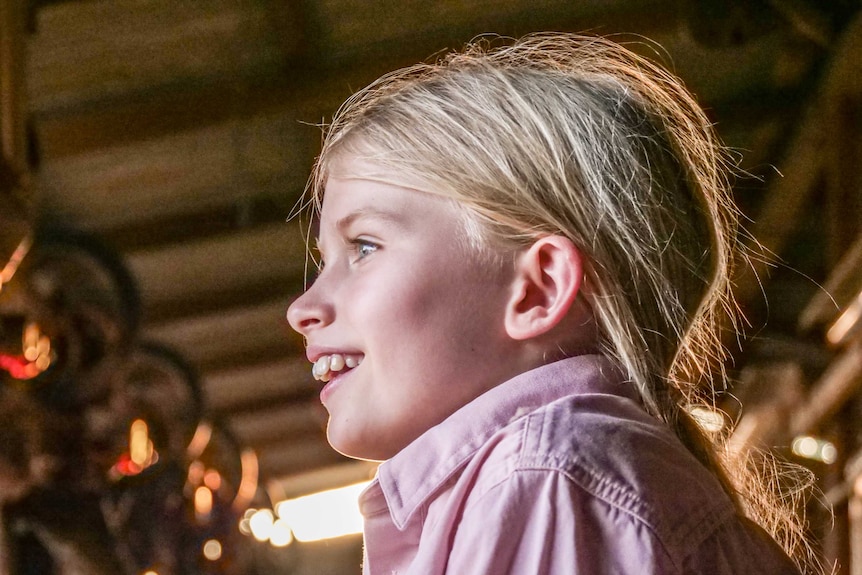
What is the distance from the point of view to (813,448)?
17.6 feet

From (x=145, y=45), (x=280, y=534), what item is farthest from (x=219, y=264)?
(x=280, y=534)

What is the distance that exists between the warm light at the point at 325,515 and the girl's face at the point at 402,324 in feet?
34.2

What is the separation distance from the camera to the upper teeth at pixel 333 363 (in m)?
0.90

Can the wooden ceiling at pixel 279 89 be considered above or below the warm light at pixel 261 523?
above

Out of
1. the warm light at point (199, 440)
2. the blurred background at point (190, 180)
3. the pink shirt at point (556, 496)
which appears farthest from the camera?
the warm light at point (199, 440)

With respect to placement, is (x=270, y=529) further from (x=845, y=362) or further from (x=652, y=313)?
(x=652, y=313)

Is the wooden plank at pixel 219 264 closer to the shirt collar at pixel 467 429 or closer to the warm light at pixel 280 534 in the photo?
the warm light at pixel 280 534

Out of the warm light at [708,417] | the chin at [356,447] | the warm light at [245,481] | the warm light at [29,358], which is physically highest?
the chin at [356,447]

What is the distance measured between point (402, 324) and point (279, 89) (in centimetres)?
327

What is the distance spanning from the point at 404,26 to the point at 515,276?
10.5ft

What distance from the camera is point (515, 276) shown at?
88 centimetres

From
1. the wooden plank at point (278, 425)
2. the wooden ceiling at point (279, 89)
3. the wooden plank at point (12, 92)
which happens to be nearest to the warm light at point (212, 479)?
the wooden ceiling at point (279, 89)

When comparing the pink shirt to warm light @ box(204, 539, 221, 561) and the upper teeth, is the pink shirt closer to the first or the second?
the upper teeth

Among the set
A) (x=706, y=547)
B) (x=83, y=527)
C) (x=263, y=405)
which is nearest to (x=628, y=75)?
(x=706, y=547)
